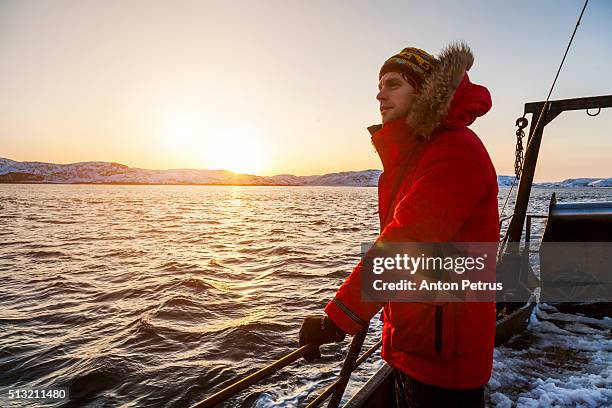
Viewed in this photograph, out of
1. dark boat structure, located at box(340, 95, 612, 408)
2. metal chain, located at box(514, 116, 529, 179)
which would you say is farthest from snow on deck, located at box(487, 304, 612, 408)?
metal chain, located at box(514, 116, 529, 179)

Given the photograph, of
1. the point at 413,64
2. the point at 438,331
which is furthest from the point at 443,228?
the point at 413,64

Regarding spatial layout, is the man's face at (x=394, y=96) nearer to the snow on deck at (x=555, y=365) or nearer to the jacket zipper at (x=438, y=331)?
the jacket zipper at (x=438, y=331)

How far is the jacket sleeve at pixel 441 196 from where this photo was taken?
60.6 inches

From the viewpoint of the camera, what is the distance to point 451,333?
66.4 inches

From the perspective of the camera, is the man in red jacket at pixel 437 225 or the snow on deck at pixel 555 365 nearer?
the man in red jacket at pixel 437 225

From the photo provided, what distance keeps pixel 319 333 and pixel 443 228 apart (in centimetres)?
88

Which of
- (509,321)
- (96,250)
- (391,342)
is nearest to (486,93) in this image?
(391,342)

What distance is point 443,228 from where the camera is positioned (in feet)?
5.08

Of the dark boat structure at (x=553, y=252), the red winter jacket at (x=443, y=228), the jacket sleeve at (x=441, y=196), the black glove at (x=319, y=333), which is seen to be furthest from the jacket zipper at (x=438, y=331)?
the dark boat structure at (x=553, y=252)

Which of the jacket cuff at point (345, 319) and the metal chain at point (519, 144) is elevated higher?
the metal chain at point (519, 144)

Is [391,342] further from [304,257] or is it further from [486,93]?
[304,257]

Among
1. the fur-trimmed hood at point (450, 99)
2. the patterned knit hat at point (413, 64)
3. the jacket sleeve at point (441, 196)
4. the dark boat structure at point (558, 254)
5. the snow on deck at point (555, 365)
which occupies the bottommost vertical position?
the snow on deck at point (555, 365)

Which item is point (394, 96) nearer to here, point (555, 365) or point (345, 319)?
point (345, 319)

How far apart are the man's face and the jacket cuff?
110cm
